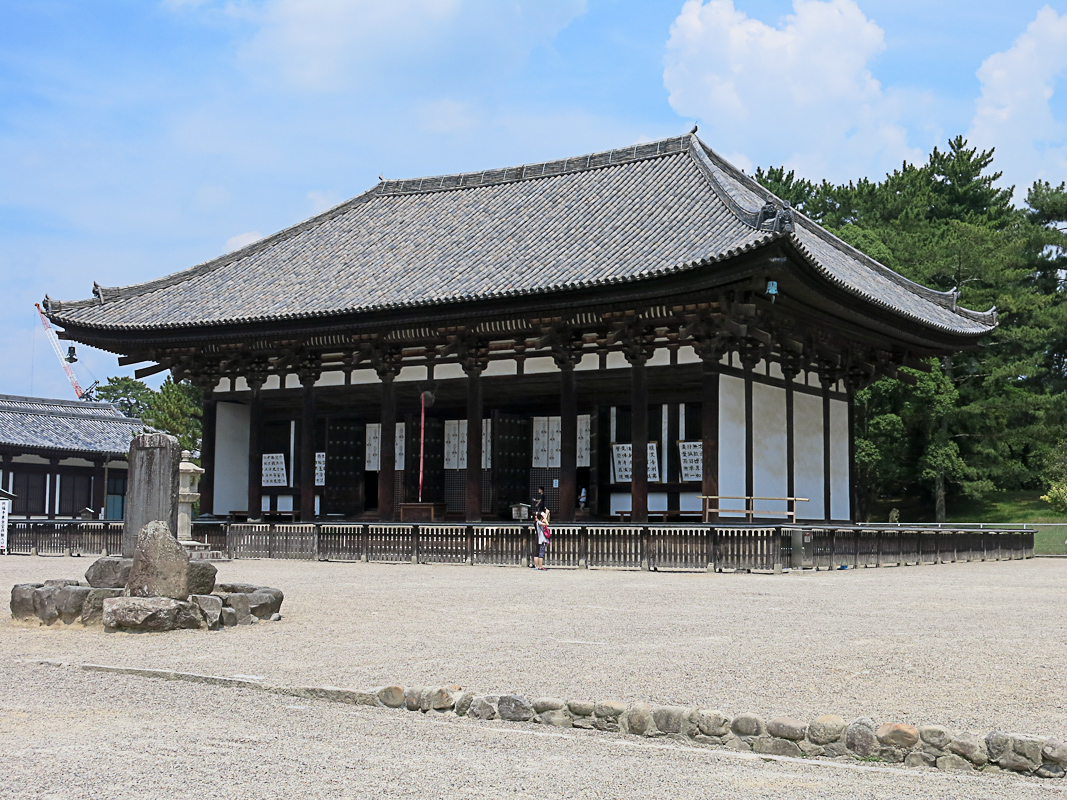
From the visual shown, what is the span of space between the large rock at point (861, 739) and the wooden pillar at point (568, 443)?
51.3ft

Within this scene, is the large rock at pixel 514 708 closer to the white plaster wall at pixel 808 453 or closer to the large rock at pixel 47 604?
the large rock at pixel 47 604

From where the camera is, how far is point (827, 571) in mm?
19047

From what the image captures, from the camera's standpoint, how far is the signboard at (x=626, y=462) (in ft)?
74.1

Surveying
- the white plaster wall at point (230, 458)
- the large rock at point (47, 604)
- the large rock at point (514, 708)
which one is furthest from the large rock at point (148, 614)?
the white plaster wall at point (230, 458)

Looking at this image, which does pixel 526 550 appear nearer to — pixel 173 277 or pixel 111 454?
pixel 173 277

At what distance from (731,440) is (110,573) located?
12948 mm

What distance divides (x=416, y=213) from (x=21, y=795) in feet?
82.0

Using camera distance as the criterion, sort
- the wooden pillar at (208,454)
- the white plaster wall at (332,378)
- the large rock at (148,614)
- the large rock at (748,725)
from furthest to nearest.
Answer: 1. the wooden pillar at (208,454)
2. the white plaster wall at (332,378)
3. the large rock at (148,614)
4. the large rock at (748,725)

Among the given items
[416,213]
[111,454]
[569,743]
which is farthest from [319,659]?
[111,454]

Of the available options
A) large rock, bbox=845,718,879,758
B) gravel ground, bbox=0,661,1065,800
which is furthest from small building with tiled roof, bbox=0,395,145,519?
large rock, bbox=845,718,879,758

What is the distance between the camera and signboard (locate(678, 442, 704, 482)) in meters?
21.9

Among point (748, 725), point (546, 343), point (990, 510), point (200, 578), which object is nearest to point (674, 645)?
point (748, 725)

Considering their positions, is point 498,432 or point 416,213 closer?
point 498,432

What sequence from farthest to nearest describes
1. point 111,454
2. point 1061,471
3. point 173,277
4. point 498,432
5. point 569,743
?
point 111,454
point 1061,471
point 173,277
point 498,432
point 569,743
